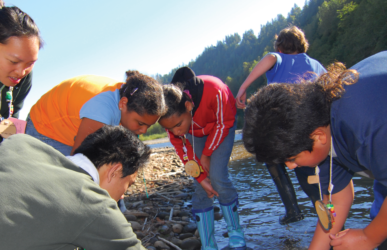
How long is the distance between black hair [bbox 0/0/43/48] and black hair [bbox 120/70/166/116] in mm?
883

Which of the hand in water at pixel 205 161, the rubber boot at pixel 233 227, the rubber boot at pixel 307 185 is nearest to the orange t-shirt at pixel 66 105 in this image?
the hand in water at pixel 205 161

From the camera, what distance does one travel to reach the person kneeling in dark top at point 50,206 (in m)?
Result: 1.11

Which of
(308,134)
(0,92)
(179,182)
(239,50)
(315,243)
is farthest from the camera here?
(239,50)

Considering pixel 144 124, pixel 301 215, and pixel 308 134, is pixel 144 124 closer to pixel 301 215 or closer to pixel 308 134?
pixel 308 134

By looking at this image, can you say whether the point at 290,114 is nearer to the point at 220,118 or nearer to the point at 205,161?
the point at 220,118

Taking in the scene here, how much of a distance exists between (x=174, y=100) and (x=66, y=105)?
3.52 ft

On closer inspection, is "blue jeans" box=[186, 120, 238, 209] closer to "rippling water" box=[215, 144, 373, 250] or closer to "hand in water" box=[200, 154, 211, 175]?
"hand in water" box=[200, 154, 211, 175]

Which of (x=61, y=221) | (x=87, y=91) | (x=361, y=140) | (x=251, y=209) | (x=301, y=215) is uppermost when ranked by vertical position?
(x=87, y=91)

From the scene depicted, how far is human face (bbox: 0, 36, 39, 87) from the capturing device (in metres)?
2.09

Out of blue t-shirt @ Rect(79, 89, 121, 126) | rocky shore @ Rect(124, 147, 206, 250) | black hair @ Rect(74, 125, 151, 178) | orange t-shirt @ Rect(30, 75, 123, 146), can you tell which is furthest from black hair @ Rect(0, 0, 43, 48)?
rocky shore @ Rect(124, 147, 206, 250)

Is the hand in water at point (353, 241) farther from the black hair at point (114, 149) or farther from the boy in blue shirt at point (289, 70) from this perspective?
the black hair at point (114, 149)

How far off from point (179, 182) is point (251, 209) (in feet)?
10.0

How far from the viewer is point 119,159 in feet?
5.55

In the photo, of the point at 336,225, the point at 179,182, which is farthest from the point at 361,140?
the point at 179,182
